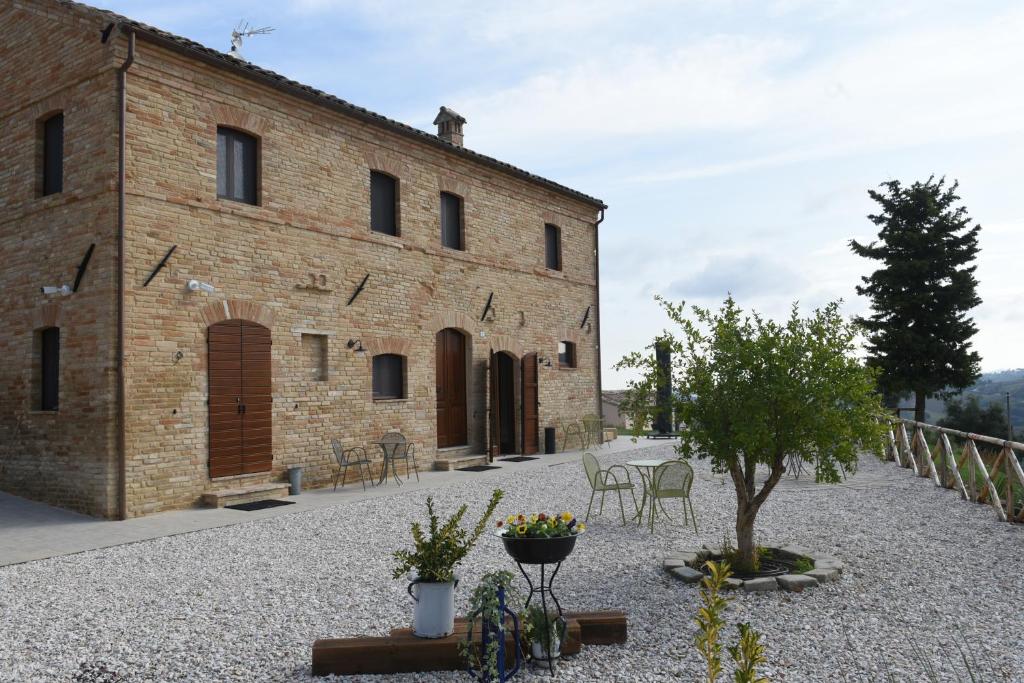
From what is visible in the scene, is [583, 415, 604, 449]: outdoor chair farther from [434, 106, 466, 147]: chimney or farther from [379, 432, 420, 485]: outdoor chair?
[434, 106, 466, 147]: chimney

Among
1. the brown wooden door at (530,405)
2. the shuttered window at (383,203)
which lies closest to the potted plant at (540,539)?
the shuttered window at (383,203)

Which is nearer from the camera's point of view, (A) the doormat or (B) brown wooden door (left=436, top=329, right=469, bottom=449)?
(A) the doormat

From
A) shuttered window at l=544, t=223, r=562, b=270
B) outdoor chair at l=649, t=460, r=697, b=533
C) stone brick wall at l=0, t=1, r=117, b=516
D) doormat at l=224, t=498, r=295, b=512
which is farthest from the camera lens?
shuttered window at l=544, t=223, r=562, b=270

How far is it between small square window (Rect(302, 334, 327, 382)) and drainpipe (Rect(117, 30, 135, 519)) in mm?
2694

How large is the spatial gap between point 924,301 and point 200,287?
2137 centimetres

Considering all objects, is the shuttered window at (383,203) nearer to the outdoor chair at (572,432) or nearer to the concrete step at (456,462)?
the concrete step at (456,462)

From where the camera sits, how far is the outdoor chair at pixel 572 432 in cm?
1630

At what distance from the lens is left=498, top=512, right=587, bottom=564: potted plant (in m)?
3.89

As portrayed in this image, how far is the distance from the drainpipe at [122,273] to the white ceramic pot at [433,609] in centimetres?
605

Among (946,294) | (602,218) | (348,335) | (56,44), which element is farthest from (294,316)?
(946,294)

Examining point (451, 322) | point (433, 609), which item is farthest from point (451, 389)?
point (433, 609)

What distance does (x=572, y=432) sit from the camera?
652 inches

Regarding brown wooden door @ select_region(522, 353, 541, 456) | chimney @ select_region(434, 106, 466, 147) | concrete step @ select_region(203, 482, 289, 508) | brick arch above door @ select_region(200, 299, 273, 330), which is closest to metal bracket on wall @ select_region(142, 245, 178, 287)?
brick arch above door @ select_region(200, 299, 273, 330)

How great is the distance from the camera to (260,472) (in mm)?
10070
